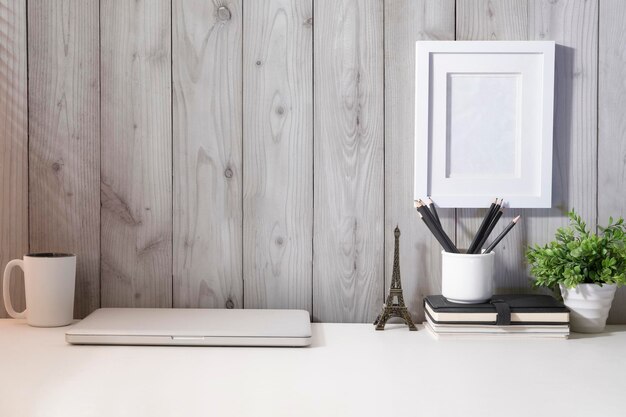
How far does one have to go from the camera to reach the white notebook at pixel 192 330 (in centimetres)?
104

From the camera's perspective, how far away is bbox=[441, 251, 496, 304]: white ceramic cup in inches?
44.1

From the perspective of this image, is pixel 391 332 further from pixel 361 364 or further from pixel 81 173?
pixel 81 173

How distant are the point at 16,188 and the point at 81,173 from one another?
13 cm

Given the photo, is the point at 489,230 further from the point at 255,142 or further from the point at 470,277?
the point at 255,142

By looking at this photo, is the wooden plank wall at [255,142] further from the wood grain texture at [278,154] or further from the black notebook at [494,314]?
the black notebook at [494,314]

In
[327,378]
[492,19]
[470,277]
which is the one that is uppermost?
[492,19]

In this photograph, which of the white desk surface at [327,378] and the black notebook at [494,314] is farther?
the black notebook at [494,314]

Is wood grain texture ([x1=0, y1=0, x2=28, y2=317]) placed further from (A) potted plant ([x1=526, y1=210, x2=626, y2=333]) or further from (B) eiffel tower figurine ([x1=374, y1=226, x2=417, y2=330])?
(A) potted plant ([x1=526, y1=210, x2=626, y2=333])

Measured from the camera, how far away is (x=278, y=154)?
49.0 inches

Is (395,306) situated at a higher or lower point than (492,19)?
lower

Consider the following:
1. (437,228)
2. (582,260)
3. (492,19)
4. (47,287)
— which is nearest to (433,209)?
(437,228)

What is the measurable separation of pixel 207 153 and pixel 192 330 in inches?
14.6

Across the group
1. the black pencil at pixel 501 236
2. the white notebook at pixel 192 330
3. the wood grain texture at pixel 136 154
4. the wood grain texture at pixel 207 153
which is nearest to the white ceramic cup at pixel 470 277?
the black pencil at pixel 501 236

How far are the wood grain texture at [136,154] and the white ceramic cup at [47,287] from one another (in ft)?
0.30
